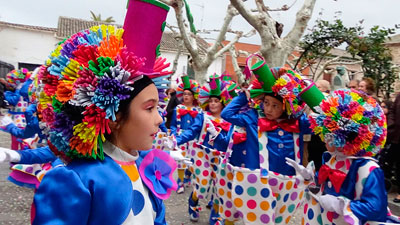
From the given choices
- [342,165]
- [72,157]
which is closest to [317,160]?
[342,165]

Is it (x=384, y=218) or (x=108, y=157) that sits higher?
(x=108, y=157)

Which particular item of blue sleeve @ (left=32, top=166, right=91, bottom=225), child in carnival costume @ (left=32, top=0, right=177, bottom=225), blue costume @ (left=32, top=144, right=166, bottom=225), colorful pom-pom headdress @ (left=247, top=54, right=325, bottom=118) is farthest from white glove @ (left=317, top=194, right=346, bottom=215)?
blue sleeve @ (left=32, top=166, right=91, bottom=225)

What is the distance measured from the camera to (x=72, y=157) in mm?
1431

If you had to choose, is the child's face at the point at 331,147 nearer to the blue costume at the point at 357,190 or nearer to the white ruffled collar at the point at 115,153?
the blue costume at the point at 357,190

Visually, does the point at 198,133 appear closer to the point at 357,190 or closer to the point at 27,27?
the point at 357,190

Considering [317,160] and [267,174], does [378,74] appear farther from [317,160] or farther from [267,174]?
[267,174]

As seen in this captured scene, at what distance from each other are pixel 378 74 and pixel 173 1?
5318 mm

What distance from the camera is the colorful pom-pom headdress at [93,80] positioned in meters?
1.33

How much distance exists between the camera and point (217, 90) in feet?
16.3

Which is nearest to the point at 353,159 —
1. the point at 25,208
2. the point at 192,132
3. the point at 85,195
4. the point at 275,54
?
the point at 85,195

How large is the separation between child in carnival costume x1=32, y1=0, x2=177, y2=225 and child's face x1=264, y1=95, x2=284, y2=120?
72.2 inches

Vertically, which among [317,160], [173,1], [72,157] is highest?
[173,1]

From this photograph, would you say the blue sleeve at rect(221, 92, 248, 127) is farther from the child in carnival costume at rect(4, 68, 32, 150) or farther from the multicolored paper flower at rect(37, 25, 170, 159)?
the child in carnival costume at rect(4, 68, 32, 150)

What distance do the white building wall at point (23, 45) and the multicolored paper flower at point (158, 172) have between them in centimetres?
2593
